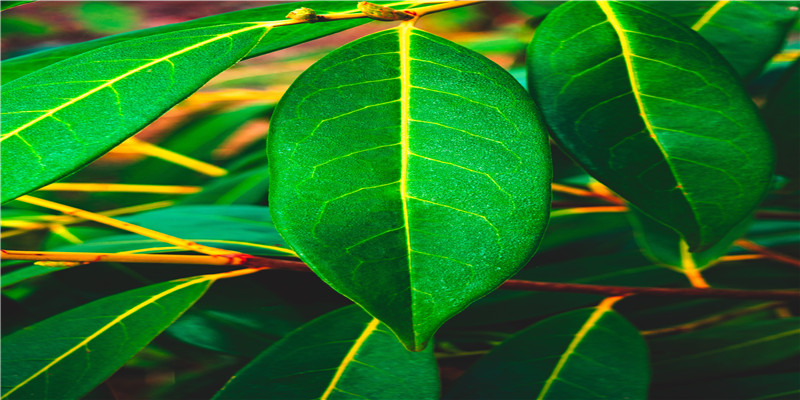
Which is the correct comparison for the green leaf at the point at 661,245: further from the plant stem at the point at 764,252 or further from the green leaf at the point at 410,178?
the green leaf at the point at 410,178

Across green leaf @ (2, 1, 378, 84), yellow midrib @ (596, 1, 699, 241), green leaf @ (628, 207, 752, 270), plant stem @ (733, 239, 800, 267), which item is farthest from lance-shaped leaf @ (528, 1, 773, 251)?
plant stem @ (733, 239, 800, 267)

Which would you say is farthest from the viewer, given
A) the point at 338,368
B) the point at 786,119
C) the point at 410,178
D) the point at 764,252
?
the point at 764,252

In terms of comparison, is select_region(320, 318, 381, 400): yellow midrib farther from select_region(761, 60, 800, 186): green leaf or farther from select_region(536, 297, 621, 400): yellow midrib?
select_region(761, 60, 800, 186): green leaf

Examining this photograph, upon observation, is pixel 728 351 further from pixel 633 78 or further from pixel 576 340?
pixel 633 78

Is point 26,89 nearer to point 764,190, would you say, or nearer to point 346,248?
point 346,248

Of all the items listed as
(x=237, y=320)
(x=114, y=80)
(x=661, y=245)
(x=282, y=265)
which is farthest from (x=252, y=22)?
(x=661, y=245)

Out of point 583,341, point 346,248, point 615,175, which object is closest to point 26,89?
point 346,248
